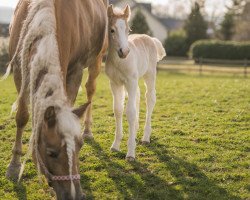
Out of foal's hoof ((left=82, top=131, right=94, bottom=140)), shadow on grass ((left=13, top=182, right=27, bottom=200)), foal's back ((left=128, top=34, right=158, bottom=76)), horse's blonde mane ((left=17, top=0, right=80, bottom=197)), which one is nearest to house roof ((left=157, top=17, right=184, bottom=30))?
foal's back ((left=128, top=34, right=158, bottom=76))

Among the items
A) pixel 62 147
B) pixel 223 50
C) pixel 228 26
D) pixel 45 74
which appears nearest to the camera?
pixel 62 147

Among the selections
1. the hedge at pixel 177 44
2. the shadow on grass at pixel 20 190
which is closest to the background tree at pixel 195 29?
the hedge at pixel 177 44

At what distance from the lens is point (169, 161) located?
5.17 metres

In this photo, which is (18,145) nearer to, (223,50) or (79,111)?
(79,111)

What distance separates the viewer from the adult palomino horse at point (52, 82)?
3.14 m

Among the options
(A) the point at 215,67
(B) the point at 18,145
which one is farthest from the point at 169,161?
(A) the point at 215,67

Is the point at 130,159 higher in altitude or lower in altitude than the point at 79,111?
lower

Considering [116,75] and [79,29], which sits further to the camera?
[116,75]

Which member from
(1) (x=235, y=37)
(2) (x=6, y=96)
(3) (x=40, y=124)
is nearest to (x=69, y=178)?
(3) (x=40, y=124)

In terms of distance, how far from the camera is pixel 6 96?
10906 mm

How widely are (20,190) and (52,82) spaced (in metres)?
1.57

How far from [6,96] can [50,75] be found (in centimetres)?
797

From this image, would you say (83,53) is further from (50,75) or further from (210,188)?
(210,188)

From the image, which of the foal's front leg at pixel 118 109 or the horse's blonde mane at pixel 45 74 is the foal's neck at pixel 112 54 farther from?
the horse's blonde mane at pixel 45 74
